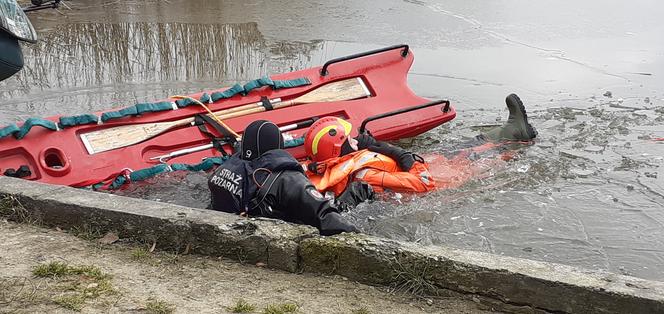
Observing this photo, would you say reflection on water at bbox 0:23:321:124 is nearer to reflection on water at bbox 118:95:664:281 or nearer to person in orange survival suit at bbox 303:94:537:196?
reflection on water at bbox 118:95:664:281

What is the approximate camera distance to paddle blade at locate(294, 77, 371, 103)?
6.73m

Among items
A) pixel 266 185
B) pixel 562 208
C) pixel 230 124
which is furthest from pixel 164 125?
pixel 562 208

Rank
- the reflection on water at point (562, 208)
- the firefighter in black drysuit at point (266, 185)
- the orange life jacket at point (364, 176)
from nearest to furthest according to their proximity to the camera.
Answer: the firefighter in black drysuit at point (266, 185), the reflection on water at point (562, 208), the orange life jacket at point (364, 176)

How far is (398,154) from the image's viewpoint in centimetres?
579

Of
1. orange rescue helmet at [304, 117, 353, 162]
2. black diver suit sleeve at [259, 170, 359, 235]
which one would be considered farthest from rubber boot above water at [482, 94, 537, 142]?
black diver suit sleeve at [259, 170, 359, 235]

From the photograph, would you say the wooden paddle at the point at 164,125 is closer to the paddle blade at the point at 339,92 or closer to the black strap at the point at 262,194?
the paddle blade at the point at 339,92

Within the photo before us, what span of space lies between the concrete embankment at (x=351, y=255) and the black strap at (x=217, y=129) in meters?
2.04

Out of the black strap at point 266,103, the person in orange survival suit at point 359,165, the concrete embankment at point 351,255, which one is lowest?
the person in orange survival suit at point 359,165

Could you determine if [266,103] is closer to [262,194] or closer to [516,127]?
[262,194]

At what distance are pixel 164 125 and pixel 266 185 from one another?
190 centimetres

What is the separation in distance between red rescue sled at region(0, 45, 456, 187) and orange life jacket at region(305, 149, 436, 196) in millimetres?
535

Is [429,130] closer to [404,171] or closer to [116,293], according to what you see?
[404,171]

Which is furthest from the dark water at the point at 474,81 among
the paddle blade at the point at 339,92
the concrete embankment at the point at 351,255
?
the concrete embankment at the point at 351,255

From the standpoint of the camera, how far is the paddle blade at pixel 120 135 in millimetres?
5684
